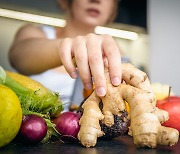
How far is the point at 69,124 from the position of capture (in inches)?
23.0

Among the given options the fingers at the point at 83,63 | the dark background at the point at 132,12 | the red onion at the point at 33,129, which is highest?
the dark background at the point at 132,12

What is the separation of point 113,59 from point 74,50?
0.08 metres

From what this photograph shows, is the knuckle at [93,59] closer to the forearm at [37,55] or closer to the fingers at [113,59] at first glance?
the fingers at [113,59]

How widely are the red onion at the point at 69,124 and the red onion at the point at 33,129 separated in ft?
0.10

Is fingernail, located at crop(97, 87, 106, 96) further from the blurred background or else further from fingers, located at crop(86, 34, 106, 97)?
the blurred background

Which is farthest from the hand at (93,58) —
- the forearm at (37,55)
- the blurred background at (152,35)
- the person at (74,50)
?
the blurred background at (152,35)

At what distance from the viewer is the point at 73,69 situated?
67 cm

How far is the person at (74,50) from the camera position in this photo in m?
0.62

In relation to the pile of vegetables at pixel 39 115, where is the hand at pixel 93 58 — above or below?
above

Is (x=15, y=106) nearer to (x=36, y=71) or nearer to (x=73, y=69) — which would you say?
(x=73, y=69)

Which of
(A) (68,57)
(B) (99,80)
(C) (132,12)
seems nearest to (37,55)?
(A) (68,57)

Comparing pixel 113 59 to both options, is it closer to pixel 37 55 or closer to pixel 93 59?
pixel 93 59

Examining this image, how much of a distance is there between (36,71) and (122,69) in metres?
0.75

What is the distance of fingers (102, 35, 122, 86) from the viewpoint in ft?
1.93
